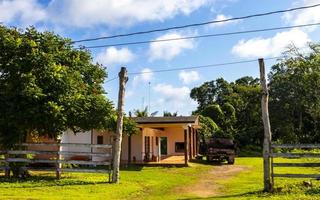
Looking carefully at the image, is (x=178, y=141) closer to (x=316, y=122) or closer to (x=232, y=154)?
(x=232, y=154)

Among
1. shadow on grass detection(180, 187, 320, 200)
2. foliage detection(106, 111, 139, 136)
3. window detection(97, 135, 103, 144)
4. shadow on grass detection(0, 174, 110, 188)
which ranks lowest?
shadow on grass detection(180, 187, 320, 200)

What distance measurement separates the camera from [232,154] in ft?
108

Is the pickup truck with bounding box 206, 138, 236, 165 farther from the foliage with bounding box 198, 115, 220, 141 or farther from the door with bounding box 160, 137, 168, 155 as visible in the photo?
the door with bounding box 160, 137, 168, 155

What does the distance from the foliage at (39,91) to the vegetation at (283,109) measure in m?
29.8

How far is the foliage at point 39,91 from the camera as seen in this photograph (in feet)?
60.7

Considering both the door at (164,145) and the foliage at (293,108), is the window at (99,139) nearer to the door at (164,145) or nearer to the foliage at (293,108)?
the door at (164,145)

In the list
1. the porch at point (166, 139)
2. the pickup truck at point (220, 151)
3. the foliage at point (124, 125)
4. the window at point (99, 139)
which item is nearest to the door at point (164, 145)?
the porch at point (166, 139)

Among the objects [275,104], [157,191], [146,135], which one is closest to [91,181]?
[157,191]

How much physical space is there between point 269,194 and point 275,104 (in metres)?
48.8

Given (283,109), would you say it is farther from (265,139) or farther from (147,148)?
(265,139)

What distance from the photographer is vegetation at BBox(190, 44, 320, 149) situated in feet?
160

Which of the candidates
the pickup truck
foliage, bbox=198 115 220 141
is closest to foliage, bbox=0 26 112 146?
the pickup truck

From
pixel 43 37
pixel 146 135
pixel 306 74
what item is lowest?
pixel 146 135

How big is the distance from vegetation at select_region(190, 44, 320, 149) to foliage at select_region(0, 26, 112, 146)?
29.8 metres
